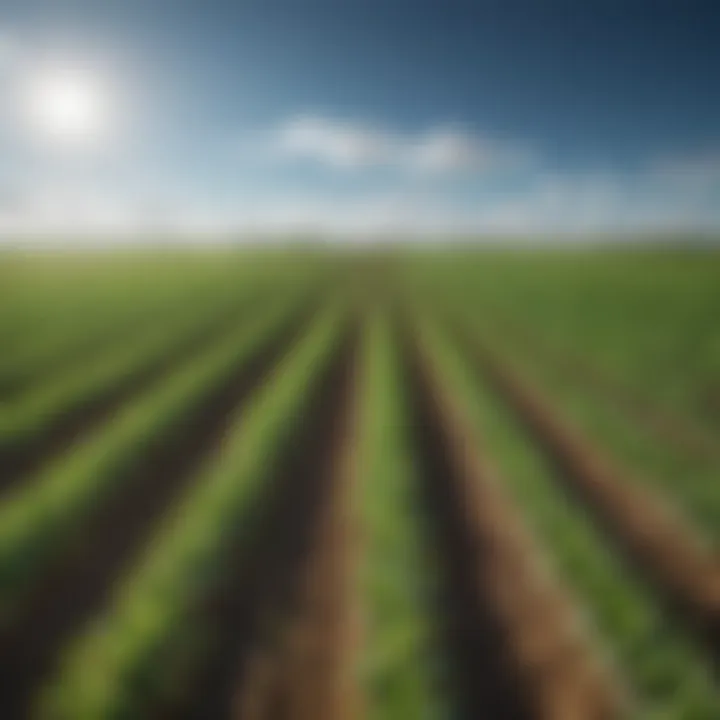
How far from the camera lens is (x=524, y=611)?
30.6 feet

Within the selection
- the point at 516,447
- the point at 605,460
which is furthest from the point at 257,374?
the point at 605,460

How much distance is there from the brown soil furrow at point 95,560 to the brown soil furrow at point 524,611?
513cm

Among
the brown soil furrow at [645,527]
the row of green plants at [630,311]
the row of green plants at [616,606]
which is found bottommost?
the row of green plants at [630,311]

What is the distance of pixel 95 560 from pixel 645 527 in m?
9.05

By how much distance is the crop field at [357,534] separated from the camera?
7742mm

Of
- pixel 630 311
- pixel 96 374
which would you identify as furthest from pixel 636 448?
pixel 630 311

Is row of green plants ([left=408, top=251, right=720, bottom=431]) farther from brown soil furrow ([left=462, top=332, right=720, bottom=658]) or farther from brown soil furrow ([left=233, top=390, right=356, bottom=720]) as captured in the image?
brown soil furrow ([left=233, top=390, right=356, bottom=720])

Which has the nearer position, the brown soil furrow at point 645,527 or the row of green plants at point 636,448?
the brown soil furrow at point 645,527

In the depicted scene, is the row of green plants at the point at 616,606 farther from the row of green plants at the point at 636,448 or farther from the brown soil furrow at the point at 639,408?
the brown soil furrow at the point at 639,408

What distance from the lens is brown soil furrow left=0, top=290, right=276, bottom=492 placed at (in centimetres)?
1415

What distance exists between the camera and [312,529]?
38.8 ft

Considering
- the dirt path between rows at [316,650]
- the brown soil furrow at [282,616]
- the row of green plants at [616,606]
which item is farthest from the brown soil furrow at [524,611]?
the brown soil furrow at [282,616]

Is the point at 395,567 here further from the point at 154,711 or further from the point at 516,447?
the point at 516,447

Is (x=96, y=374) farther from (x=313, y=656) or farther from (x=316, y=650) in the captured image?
(x=313, y=656)
